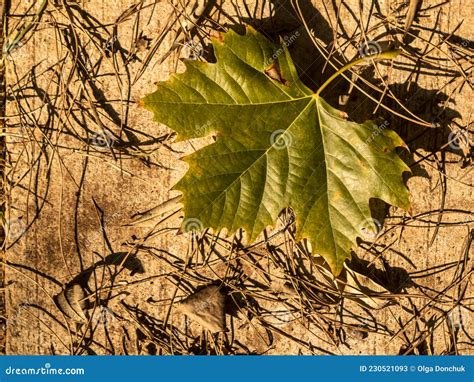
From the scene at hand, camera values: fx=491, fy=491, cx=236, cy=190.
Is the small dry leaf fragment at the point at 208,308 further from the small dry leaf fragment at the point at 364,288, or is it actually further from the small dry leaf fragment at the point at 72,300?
the small dry leaf fragment at the point at 364,288

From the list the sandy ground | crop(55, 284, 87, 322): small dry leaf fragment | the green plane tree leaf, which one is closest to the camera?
the green plane tree leaf

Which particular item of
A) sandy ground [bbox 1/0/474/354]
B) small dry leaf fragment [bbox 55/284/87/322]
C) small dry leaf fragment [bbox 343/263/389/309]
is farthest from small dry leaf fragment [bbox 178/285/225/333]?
small dry leaf fragment [bbox 343/263/389/309]

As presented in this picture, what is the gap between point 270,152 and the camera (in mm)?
1984

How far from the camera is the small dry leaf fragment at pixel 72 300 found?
7.88ft

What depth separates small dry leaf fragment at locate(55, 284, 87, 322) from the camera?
2402mm

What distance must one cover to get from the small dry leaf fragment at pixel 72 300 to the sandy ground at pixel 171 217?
0.13 feet

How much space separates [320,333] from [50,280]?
136 cm

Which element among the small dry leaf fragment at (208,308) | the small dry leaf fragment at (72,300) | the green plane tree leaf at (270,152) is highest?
the green plane tree leaf at (270,152)

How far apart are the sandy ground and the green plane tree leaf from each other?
312 mm

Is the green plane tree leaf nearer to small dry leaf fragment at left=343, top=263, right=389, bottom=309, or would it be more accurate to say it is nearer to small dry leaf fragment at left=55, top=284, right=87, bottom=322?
small dry leaf fragment at left=343, top=263, right=389, bottom=309

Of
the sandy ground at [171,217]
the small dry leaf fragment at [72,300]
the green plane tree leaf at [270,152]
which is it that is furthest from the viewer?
the small dry leaf fragment at [72,300]

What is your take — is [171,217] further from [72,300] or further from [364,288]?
[364,288]

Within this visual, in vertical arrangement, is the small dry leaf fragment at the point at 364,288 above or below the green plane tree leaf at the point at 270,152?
below

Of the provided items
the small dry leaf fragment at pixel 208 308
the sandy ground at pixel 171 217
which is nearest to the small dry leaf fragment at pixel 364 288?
the sandy ground at pixel 171 217
